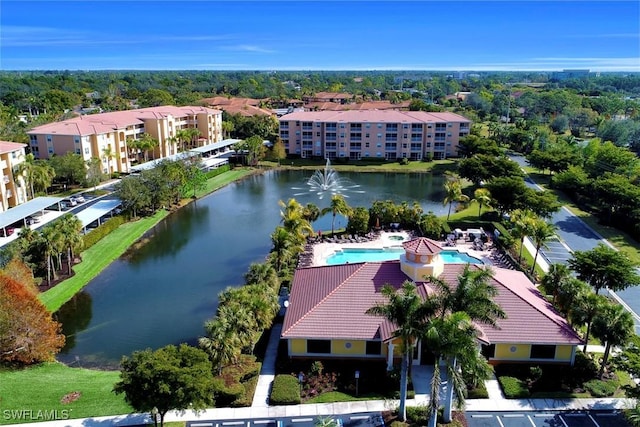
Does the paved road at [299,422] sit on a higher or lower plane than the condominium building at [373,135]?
lower

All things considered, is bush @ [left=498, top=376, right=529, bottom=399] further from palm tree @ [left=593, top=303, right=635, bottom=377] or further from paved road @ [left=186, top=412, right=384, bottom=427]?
paved road @ [left=186, top=412, right=384, bottom=427]

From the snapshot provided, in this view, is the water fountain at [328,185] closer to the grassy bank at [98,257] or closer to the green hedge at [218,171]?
the green hedge at [218,171]

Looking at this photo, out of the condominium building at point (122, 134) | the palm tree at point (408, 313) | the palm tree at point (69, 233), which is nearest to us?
the palm tree at point (408, 313)

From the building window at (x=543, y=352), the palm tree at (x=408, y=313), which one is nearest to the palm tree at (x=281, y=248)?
the palm tree at (x=408, y=313)

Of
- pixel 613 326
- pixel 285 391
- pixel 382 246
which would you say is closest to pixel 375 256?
pixel 382 246

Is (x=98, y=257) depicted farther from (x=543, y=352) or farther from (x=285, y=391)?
(x=543, y=352)

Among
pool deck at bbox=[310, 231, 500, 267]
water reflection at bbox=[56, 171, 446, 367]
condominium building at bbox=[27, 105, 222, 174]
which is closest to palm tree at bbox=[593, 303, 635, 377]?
pool deck at bbox=[310, 231, 500, 267]
